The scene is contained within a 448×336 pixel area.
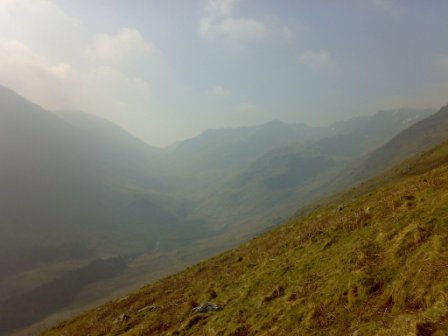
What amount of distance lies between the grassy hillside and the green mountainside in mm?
48

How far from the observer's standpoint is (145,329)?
1096 inches

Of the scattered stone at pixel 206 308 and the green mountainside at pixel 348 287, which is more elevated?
the green mountainside at pixel 348 287

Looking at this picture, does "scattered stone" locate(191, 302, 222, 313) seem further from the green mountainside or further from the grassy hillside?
the grassy hillside

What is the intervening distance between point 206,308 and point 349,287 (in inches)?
447

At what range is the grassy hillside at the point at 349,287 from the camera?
15.4 m

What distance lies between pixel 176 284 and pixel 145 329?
58.6 feet

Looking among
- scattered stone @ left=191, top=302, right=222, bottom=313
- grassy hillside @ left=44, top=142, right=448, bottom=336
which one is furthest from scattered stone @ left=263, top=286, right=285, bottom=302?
scattered stone @ left=191, top=302, right=222, bottom=313

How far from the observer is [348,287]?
18.7m

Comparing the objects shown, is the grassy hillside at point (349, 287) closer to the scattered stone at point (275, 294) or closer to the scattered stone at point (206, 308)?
the scattered stone at point (275, 294)

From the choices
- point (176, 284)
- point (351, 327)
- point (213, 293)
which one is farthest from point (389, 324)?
point (176, 284)

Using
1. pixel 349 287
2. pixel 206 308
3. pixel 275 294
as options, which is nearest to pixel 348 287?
pixel 349 287

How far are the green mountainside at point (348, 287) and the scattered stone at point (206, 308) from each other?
0.08m

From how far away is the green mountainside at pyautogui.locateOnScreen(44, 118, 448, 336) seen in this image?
15.4 meters

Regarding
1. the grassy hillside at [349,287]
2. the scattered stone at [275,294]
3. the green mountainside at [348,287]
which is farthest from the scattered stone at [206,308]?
the scattered stone at [275,294]
